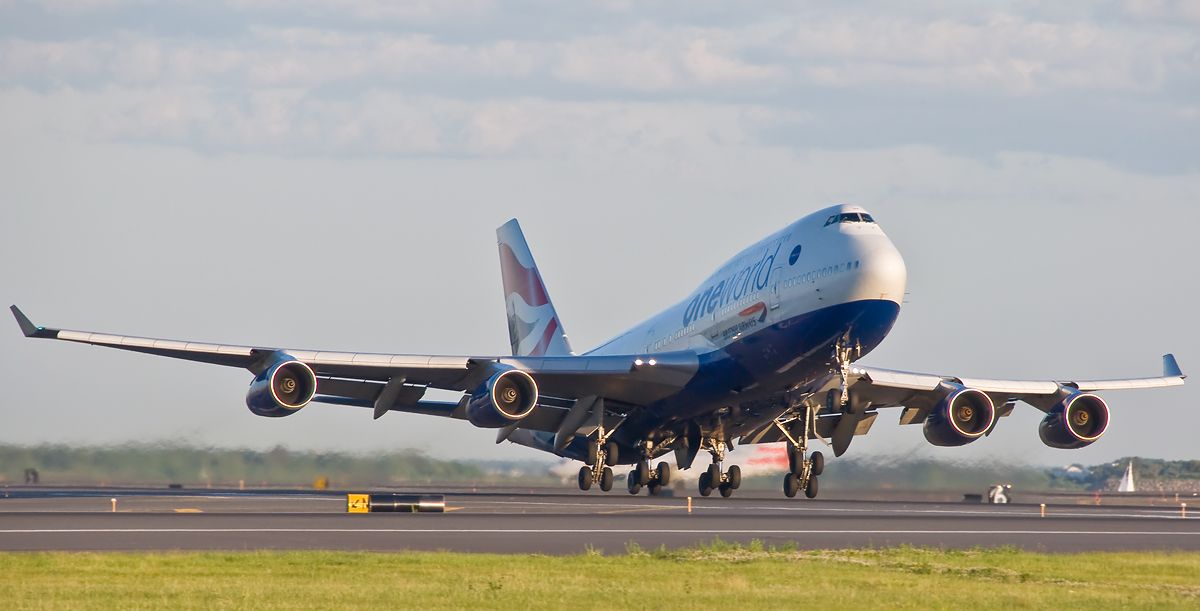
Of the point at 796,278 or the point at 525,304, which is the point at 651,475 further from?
the point at 525,304

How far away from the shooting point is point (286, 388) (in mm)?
38625

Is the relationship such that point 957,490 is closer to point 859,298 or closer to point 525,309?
point 525,309

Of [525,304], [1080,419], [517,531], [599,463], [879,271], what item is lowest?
[517,531]

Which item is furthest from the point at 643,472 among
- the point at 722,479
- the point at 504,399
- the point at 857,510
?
the point at 857,510

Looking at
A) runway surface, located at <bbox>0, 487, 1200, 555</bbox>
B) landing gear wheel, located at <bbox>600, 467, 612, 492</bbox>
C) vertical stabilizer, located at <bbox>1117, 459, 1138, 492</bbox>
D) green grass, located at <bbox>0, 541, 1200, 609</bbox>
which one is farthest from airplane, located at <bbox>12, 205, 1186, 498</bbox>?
vertical stabilizer, located at <bbox>1117, 459, 1138, 492</bbox>

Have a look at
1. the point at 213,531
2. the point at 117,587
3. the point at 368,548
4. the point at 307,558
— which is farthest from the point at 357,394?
the point at 117,587

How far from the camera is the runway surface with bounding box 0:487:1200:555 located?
2914 centimetres

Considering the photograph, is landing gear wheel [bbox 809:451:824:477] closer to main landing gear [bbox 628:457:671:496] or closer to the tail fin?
main landing gear [bbox 628:457:671:496]

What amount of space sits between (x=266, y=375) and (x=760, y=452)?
98.4ft

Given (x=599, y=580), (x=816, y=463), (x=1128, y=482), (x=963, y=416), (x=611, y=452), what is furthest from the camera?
(x=1128, y=482)

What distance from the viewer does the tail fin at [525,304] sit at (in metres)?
53.8

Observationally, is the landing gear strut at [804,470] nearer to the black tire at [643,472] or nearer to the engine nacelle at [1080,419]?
the black tire at [643,472]

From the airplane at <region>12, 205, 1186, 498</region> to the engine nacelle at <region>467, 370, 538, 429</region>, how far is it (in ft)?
0.13

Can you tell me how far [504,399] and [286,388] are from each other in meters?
5.80
